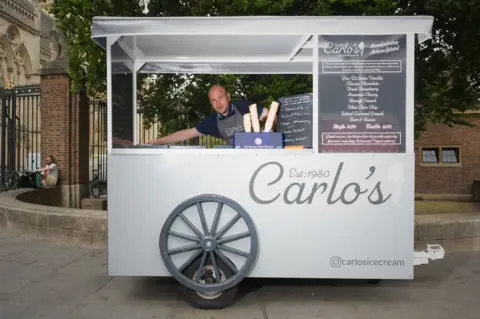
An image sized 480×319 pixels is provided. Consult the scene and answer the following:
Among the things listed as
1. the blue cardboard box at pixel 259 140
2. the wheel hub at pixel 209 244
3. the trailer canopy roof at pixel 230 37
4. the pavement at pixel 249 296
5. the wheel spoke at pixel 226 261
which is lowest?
the pavement at pixel 249 296

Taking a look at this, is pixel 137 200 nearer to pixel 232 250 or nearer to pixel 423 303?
pixel 232 250

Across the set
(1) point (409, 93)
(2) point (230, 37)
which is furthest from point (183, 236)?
(1) point (409, 93)

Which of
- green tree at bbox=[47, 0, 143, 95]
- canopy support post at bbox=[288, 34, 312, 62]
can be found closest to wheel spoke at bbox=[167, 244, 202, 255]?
canopy support post at bbox=[288, 34, 312, 62]

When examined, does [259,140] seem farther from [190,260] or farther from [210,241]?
[190,260]

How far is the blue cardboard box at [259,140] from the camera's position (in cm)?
418

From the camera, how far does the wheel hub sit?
4094 mm

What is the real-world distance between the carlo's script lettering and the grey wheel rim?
29 cm

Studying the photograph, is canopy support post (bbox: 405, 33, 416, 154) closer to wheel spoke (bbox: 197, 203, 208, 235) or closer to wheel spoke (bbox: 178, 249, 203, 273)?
wheel spoke (bbox: 197, 203, 208, 235)

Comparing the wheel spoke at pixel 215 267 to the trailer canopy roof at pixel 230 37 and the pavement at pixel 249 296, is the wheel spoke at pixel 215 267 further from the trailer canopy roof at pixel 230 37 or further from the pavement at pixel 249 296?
the trailer canopy roof at pixel 230 37

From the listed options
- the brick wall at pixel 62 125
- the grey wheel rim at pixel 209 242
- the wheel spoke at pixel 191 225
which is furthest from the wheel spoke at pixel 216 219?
the brick wall at pixel 62 125

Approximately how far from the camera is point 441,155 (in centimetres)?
2064

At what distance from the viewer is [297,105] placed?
14.7 feet

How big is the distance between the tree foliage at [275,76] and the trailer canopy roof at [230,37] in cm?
219

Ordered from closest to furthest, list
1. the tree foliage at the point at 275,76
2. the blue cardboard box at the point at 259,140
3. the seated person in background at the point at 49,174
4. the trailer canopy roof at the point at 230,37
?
1. the trailer canopy roof at the point at 230,37
2. the blue cardboard box at the point at 259,140
3. the tree foliage at the point at 275,76
4. the seated person in background at the point at 49,174
